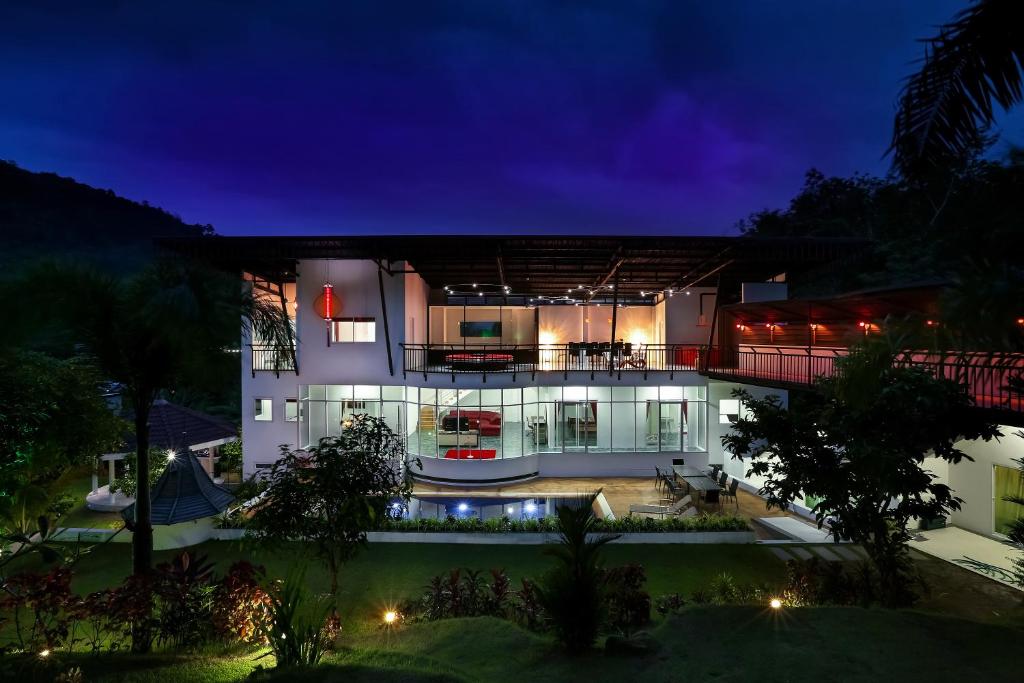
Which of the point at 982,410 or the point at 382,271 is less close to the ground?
the point at 382,271

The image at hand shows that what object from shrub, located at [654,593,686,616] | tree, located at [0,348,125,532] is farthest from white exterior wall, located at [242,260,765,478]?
shrub, located at [654,593,686,616]

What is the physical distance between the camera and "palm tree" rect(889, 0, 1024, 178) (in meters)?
3.38

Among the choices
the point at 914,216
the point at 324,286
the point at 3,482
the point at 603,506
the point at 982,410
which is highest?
the point at 914,216

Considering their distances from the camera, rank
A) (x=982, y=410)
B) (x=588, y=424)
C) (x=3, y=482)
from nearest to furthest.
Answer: (x=982, y=410) < (x=3, y=482) < (x=588, y=424)

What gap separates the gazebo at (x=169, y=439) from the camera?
1302cm

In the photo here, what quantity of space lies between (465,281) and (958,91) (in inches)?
694

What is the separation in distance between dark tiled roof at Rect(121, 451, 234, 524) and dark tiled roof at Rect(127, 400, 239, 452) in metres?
3.00

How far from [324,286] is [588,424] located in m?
10.4

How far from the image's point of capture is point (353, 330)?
645 inches

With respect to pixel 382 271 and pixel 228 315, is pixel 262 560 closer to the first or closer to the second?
pixel 228 315

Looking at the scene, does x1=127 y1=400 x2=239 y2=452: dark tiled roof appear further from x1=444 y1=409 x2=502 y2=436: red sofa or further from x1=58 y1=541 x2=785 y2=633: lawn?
x1=444 y1=409 x2=502 y2=436: red sofa

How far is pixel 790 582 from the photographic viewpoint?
771cm

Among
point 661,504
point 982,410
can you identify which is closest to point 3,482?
point 661,504

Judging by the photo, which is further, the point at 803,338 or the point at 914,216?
the point at 914,216
